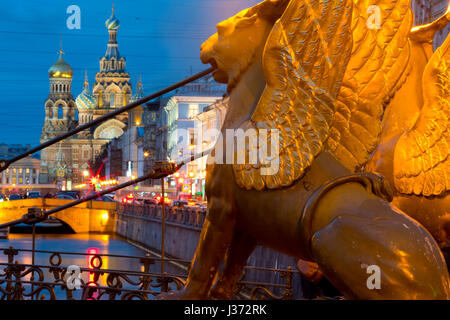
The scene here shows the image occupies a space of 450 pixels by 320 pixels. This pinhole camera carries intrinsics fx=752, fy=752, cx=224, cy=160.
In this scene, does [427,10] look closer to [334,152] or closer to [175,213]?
[175,213]

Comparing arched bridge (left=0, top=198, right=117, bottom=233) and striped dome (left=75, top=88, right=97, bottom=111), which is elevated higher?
striped dome (left=75, top=88, right=97, bottom=111)

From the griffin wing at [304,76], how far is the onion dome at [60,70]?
148301mm

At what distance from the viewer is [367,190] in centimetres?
288

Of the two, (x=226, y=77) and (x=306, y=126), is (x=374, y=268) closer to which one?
(x=306, y=126)

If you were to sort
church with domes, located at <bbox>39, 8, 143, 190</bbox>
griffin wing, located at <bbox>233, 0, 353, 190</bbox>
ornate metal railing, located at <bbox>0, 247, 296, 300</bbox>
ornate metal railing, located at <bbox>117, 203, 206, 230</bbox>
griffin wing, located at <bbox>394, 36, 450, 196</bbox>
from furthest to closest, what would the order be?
church with domes, located at <bbox>39, 8, 143, 190</bbox>
ornate metal railing, located at <bbox>117, 203, 206, 230</bbox>
ornate metal railing, located at <bbox>0, 247, 296, 300</bbox>
griffin wing, located at <bbox>394, 36, 450, 196</bbox>
griffin wing, located at <bbox>233, 0, 353, 190</bbox>

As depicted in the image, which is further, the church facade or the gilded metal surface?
the church facade

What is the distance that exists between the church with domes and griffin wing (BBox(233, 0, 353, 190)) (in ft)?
439

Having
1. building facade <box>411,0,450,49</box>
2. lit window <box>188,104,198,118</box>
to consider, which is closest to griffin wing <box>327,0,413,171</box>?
building facade <box>411,0,450,49</box>

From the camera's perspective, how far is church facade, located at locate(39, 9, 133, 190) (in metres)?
142

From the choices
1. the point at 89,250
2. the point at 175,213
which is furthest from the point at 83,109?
the point at 175,213

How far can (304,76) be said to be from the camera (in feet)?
9.95

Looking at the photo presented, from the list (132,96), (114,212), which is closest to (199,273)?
(114,212)

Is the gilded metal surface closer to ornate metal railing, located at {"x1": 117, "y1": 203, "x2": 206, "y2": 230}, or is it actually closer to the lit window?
ornate metal railing, located at {"x1": 117, "y1": 203, "x2": 206, "y2": 230}

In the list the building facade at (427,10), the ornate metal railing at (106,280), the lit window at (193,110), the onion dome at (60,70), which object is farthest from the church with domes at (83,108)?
the ornate metal railing at (106,280)
